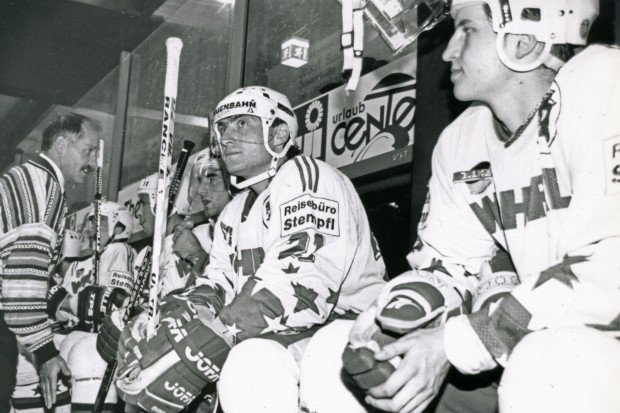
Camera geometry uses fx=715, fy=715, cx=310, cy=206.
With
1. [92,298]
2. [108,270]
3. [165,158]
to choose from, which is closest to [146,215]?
[108,270]

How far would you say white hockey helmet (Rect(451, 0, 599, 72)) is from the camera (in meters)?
1.45

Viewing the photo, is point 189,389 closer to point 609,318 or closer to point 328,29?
point 609,318

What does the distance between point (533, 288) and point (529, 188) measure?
37 cm

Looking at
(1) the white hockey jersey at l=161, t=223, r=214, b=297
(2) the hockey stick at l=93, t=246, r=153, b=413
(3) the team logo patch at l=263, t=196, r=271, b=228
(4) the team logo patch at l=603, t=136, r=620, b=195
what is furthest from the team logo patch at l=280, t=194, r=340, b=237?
(1) the white hockey jersey at l=161, t=223, r=214, b=297

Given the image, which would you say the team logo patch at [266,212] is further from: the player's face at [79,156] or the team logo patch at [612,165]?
the player's face at [79,156]

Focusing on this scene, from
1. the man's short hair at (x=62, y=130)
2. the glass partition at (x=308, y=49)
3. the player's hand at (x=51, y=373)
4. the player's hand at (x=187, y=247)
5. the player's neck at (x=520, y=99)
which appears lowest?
the player's hand at (x=51, y=373)

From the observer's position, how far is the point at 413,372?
1163 mm

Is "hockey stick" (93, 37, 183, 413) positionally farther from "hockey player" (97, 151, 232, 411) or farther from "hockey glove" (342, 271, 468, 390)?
"hockey player" (97, 151, 232, 411)

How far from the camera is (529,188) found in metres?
1.43

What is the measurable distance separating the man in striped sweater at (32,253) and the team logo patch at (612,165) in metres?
2.66

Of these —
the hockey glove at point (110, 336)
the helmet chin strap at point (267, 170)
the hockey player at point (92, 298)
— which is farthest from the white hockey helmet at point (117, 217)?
the helmet chin strap at point (267, 170)

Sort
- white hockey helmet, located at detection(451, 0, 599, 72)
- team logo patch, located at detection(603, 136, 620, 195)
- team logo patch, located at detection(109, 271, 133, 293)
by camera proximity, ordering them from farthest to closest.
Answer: team logo patch, located at detection(109, 271, 133, 293)
white hockey helmet, located at detection(451, 0, 599, 72)
team logo patch, located at detection(603, 136, 620, 195)

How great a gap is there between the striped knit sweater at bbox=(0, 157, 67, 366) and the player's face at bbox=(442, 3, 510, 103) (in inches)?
89.2

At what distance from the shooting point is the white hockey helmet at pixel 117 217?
15.5ft
